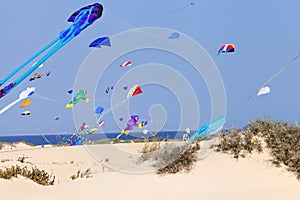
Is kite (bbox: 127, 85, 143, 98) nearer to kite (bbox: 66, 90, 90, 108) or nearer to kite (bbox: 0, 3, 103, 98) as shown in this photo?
kite (bbox: 66, 90, 90, 108)

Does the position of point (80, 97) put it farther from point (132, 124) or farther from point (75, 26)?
point (75, 26)

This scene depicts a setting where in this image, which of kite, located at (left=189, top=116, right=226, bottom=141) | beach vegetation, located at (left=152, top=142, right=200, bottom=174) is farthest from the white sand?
kite, located at (left=189, top=116, right=226, bottom=141)

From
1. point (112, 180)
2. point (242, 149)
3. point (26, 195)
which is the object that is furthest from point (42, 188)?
point (242, 149)

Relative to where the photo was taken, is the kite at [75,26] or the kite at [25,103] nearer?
the kite at [75,26]

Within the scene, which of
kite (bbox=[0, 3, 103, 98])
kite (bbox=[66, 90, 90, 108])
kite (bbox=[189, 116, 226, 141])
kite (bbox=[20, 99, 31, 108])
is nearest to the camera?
kite (bbox=[0, 3, 103, 98])

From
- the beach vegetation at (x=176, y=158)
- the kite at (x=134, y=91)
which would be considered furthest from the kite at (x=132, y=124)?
the beach vegetation at (x=176, y=158)

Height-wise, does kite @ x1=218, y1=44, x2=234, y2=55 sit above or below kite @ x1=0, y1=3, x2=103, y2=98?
above

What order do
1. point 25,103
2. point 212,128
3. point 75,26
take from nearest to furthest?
point 75,26 → point 212,128 → point 25,103

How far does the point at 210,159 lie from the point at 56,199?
426cm

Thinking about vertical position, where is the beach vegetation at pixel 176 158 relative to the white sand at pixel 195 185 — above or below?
above

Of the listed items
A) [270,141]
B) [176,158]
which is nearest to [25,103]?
[176,158]

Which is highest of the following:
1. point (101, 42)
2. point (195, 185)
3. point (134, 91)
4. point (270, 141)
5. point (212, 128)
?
point (134, 91)

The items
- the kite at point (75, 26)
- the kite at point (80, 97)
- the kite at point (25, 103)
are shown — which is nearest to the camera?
the kite at point (75, 26)

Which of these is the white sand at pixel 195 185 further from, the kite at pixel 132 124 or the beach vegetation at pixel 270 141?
the kite at pixel 132 124
